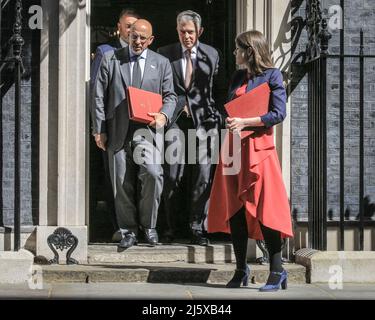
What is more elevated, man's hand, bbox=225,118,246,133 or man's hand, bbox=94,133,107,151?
man's hand, bbox=225,118,246,133

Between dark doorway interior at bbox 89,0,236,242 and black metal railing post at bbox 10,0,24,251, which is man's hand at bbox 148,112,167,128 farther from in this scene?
black metal railing post at bbox 10,0,24,251

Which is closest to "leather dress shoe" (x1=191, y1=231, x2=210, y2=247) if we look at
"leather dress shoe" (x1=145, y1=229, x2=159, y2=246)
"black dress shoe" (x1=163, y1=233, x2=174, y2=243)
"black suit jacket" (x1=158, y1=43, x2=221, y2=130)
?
"black dress shoe" (x1=163, y1=233, x2=174, y2=243)

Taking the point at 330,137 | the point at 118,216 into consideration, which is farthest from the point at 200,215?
the point at 330,137

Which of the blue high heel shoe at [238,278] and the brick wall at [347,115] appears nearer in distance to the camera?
the blue high heel shoe at [238,278]

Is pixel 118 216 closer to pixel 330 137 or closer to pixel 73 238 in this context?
pixel 73 238

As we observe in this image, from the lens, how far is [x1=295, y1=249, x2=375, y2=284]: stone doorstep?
29.7 feet

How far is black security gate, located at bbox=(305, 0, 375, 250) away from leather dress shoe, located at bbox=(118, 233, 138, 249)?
162 centimetres

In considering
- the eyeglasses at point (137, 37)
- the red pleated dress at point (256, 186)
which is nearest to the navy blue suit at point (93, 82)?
the eyeglasses at point (137, 37)

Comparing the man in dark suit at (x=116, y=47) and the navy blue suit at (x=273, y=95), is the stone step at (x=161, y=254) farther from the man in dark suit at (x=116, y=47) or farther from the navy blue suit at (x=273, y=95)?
the navy blue suit at (x=273, y=95)

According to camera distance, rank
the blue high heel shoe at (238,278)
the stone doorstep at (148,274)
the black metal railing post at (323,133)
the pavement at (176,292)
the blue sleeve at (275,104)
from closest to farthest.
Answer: the pavement at (176,292) < the blue sleeve at (275,104) < the blue high heel shoe at (238,278) < the stone doorstep at (148,274) < the black metal railing post at (323,133)

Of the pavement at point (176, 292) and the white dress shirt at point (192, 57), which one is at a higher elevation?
the white dress shirt at point (192, 57)

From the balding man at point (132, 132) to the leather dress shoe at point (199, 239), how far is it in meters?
0.39

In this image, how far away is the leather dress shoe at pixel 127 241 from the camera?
371 inches

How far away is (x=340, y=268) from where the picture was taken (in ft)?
29.7
